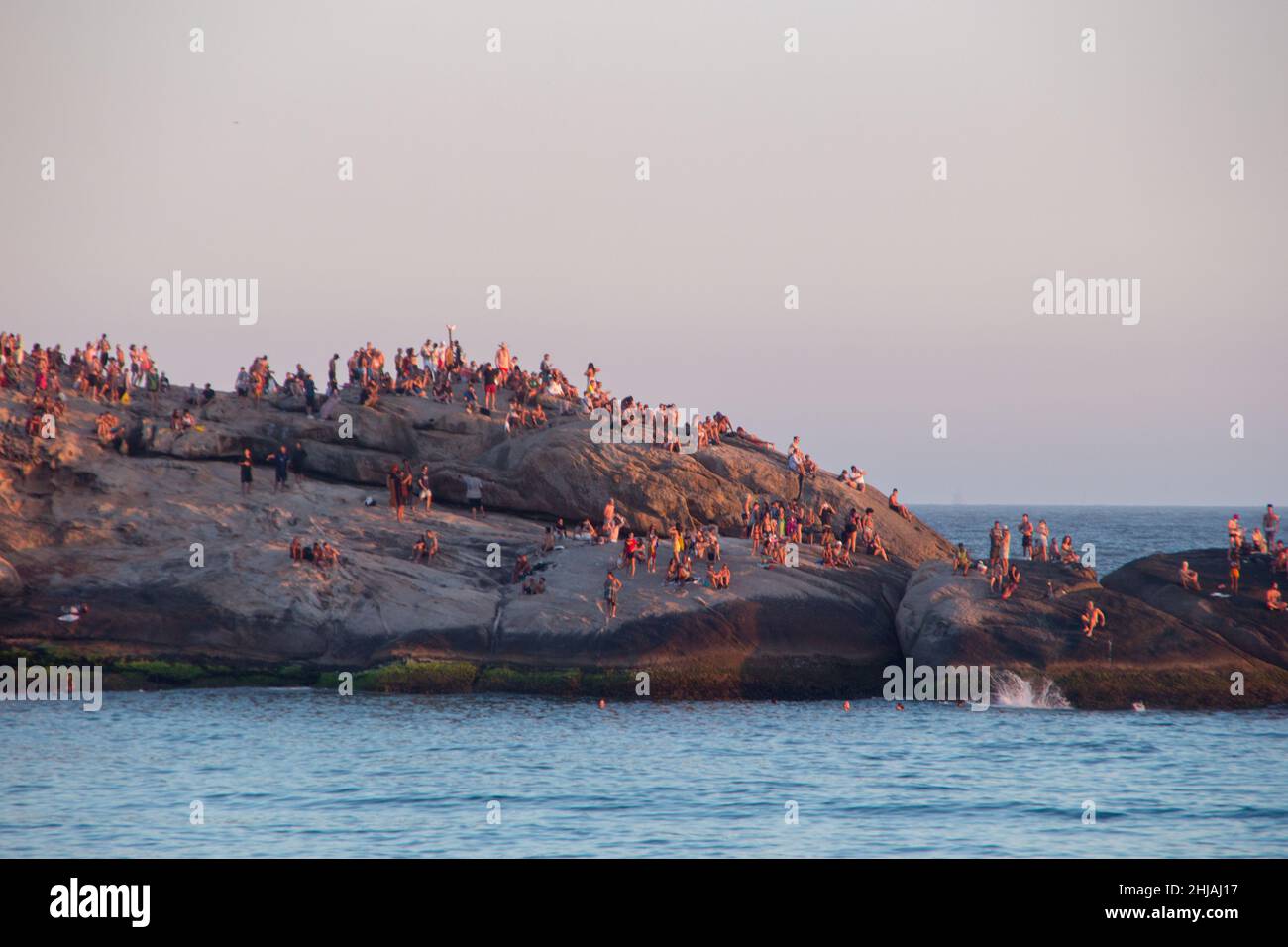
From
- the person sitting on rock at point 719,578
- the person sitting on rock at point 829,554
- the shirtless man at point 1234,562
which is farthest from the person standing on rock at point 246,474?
the shirtless man at point 1234,562

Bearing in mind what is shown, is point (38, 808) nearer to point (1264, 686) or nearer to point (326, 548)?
point (326, 548)

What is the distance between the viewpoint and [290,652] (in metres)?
43.7

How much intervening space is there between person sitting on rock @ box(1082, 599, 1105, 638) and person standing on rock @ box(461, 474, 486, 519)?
21484 mm

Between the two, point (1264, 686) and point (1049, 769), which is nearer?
point (1049, 769)

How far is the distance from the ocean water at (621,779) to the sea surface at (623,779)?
0.31 feet

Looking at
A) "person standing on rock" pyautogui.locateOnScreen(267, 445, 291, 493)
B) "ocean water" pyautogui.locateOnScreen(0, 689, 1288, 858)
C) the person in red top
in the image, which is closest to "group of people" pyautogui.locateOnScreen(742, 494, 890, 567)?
the person in red top

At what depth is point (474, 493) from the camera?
5288 cm

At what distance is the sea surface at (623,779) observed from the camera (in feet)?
95.7

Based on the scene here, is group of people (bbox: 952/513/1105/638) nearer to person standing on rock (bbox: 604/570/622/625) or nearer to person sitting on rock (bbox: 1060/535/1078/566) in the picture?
person sitting on rock (bbox: 1060/535/1078/566)

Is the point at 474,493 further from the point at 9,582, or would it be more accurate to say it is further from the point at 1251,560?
the point at 1251,560

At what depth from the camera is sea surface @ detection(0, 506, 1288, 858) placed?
95.7 ft

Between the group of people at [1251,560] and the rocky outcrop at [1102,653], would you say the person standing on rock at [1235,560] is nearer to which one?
the group of people at [1251,560]
